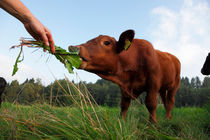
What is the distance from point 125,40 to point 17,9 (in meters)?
2.10

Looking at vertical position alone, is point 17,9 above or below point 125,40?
below

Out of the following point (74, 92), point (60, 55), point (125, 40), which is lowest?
point (74, 92)

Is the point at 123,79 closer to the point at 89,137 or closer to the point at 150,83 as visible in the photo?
the point at 150,83

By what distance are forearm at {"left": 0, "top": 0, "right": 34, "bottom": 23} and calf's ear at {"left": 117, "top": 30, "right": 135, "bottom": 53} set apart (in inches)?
77.2

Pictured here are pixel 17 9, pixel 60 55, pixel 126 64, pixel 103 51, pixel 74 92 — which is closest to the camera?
pixel 17 9

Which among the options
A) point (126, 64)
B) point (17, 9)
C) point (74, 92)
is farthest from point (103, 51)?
point (17, 9)

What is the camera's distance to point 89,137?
64.7 inches

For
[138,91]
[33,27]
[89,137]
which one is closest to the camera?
[89,137]

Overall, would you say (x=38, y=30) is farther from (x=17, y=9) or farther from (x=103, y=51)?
(x=103, y=51)

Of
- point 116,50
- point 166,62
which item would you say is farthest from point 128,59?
point 166,62

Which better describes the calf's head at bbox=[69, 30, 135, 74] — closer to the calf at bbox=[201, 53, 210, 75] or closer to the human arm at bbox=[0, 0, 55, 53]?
the human arm at bbox=[0, 0, 55, 53]

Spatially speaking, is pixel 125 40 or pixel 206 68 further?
pixel 206 68

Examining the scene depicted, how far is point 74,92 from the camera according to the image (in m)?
3.07

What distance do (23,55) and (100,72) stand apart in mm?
1719
